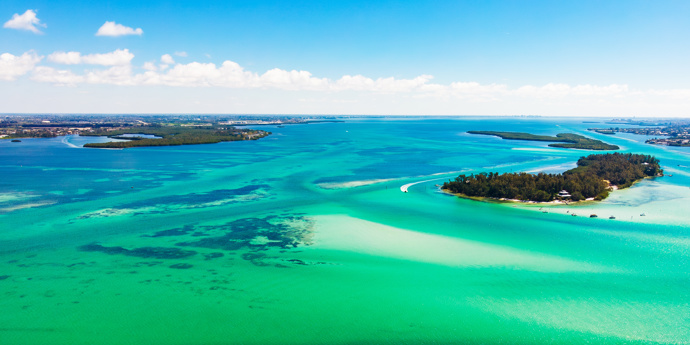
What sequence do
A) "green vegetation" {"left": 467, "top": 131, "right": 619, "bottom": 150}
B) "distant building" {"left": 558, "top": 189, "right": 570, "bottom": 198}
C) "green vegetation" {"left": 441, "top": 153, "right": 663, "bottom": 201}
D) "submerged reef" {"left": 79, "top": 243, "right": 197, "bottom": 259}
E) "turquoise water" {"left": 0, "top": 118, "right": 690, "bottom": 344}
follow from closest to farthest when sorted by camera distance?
"turquoise water" {"left": 0, "top": 118, "right": 690, "bottom": 344}
"submerged reef" {"left": 79, "top": 243, "right": 197, "bottom": 259}
"distant building" {"left": 558, "top": 189, "right": 570, "bottom": 198}
"green vegetation" {"left": 441, "top": 153, "right": 663, "bottom": 201}
"green vegetation" {"left": 467, "top": 131, "right": 619, "bottom": 150}

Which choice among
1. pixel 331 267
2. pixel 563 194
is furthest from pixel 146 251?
pixel 563 194

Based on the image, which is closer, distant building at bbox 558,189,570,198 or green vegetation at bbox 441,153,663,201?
distant building at bbox 558,189,570,198

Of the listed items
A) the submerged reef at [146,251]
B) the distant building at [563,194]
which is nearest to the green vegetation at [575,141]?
the distant building at [563,194]

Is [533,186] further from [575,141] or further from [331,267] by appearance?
[575,141]

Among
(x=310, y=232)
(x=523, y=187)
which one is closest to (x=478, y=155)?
(x=523, y=187)

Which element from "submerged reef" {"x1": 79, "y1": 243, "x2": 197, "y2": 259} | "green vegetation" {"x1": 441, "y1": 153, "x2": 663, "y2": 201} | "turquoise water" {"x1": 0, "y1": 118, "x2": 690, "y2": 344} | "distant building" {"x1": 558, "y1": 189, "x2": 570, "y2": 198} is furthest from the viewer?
"green vegetation" {"x1": 441, "y1": 153, "x2": 663, "y2": 201}

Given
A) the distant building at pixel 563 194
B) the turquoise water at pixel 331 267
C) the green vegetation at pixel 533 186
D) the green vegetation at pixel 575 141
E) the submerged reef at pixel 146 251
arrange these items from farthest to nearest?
the green vegetation at pixel 575 141
the green vegetation at pixel 533 186
the distant building at pixel 563 194
the submerged reef at pixel 146 251
the turquoise water at pixel 331 267

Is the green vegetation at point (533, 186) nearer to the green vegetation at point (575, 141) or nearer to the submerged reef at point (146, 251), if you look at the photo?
the submerged reef at point (146, 251)

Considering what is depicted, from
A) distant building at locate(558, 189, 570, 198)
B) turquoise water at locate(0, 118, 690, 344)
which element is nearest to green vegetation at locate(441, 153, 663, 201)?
distant building at locate(558, 189, 570, 198)

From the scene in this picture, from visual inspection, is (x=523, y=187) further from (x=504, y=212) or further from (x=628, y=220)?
(x=628, y=220)

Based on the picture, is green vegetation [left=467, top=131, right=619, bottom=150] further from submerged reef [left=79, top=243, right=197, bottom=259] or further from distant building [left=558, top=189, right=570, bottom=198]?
submerged reef [left=79, top=243, right=197, bottom=259]
